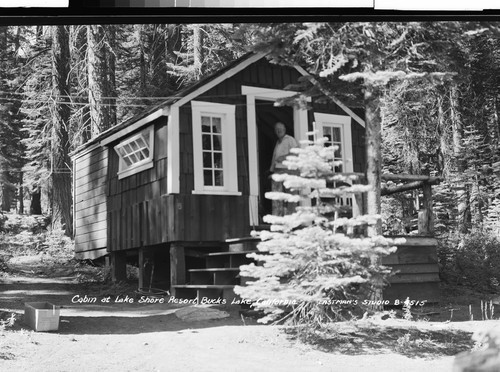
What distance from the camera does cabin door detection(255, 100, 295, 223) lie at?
3934 millimetres

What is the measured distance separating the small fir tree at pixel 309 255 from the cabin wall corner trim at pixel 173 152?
0.56m

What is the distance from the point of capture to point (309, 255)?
12.6 feet

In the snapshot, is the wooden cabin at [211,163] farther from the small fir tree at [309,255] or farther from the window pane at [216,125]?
the small fir tree at [309,255]

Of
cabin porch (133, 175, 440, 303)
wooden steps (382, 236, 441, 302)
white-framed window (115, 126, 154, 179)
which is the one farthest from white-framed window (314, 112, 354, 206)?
white-framed window (115, 126, 154, 179)

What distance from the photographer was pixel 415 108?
165 inches

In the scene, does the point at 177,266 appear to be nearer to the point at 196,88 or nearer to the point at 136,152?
the point at 136,152

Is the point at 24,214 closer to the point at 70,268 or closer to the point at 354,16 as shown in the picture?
the point at 70,268

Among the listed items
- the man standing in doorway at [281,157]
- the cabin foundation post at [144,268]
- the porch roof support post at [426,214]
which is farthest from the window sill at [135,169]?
the porch roof support post at [426,214]

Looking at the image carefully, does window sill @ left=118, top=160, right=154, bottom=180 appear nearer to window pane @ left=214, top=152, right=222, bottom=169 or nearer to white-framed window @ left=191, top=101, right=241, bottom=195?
white-framed window @ left=191, top=101, right=241, bottom=195

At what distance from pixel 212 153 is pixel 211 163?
0.20 feet

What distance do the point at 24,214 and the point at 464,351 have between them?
9.01 ft

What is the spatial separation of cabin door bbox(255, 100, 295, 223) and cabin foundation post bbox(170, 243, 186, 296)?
0.52m

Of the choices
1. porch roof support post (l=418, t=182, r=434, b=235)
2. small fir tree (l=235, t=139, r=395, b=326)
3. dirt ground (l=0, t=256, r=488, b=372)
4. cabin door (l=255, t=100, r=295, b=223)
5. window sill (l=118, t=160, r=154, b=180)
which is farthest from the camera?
porch roof support post (l=418, t=182, r=434, b=235)

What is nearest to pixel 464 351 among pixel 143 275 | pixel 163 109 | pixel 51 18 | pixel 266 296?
A: pixel 266 296
